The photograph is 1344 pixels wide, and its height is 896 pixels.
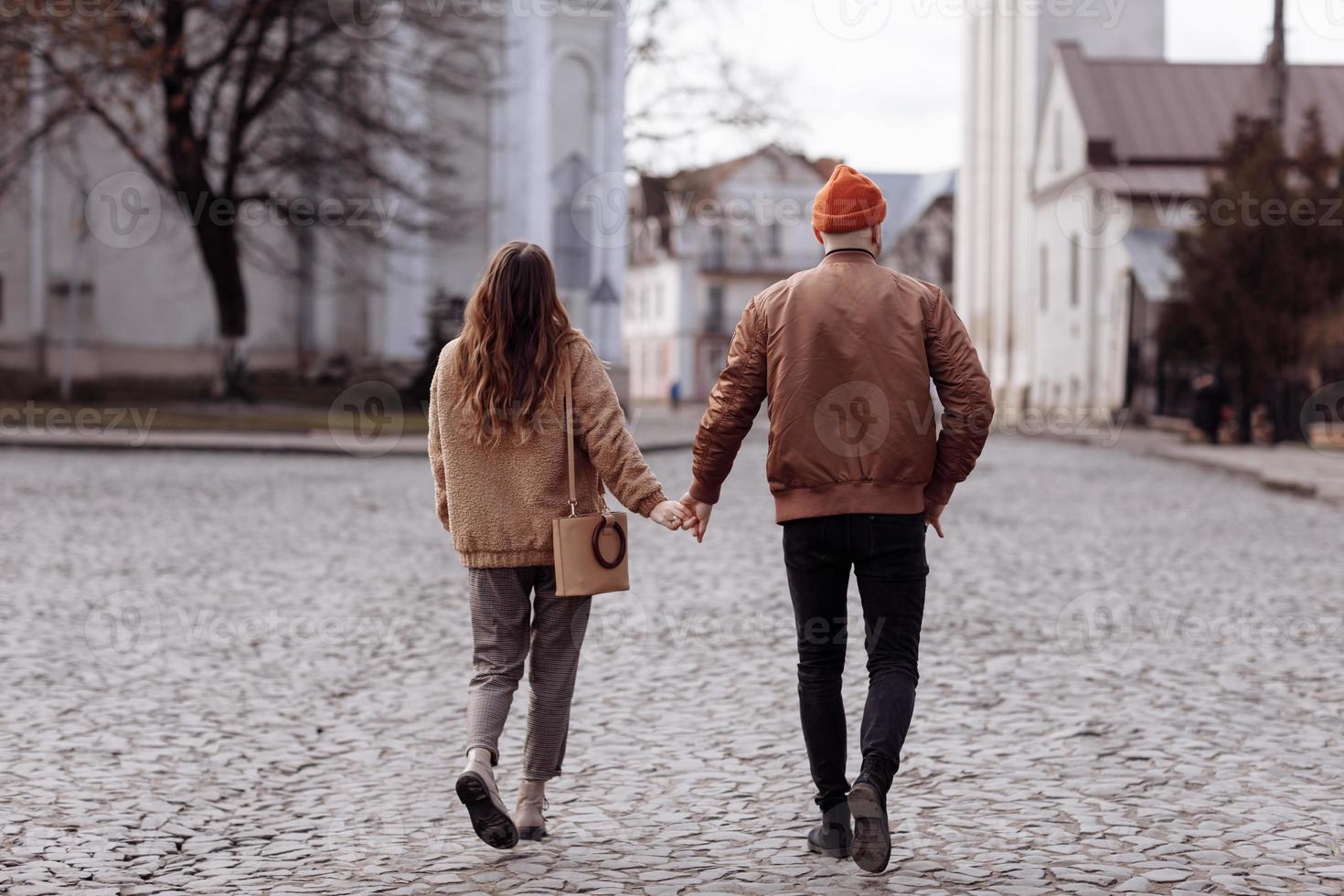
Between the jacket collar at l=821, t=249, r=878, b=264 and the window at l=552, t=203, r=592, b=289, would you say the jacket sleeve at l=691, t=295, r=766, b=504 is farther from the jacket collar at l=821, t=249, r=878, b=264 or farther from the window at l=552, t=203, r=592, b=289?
the window at l=552, t=203, r=592, b=289

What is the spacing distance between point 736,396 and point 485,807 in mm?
1224

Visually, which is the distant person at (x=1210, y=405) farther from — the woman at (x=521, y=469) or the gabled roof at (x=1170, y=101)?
the woman at (x=521, y=469)

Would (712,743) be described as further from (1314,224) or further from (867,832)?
(1314,224)

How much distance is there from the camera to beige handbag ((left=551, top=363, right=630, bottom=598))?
4.64 m

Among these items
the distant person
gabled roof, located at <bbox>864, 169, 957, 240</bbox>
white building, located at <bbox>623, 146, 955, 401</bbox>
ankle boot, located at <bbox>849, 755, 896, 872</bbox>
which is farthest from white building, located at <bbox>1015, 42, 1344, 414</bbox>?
ankle boot, located at <bbox>849, 755, 896, 872</bbox>

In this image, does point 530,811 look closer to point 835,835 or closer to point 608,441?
point 835,835

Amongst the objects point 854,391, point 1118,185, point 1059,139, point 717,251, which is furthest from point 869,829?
point 717,251

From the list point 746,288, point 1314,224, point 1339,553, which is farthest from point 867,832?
point 746,288

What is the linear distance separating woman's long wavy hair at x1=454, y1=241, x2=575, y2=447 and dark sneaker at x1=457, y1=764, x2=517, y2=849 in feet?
2.95

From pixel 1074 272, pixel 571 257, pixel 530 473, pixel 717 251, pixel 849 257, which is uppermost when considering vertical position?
pixel 717 251

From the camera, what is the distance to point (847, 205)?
461cm

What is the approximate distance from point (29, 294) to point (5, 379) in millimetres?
2225

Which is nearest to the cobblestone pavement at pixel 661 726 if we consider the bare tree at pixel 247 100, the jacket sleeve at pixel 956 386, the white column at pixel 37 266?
the jacket sleeve at pixel 956 386

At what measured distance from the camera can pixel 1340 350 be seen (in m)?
31.8
